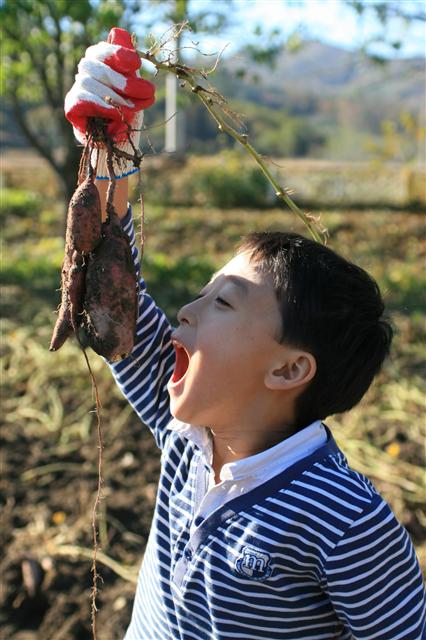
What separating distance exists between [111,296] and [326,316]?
42 cm

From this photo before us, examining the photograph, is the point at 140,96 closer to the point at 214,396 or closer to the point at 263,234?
the point at 263,234

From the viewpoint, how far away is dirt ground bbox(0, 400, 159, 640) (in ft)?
8.32

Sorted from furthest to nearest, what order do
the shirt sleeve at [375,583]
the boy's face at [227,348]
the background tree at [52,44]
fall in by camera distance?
the background tree at [52,44] → the boy's face at [227,348] → the shirt sleeve at [375,583]

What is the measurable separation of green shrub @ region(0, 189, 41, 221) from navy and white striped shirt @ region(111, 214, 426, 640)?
29.2ft

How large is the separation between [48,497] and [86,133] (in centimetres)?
217

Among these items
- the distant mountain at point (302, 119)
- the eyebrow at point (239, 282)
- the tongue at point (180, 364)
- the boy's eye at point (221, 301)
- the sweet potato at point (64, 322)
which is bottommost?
the distant mountain at point (302, 119)

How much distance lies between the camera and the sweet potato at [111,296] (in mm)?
1369

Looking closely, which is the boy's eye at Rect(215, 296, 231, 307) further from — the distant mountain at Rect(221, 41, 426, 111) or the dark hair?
the distant mountain at Rect(221, 41, 426, 111)

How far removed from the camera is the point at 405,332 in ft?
16.5

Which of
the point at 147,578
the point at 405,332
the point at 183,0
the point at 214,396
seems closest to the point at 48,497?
the point at 147,578

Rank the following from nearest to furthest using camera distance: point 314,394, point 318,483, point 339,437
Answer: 1. point 318,483
2. point 314,394
3. point 339,437

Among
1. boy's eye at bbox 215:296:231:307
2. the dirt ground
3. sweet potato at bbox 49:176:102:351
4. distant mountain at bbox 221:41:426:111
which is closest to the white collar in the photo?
boy's eye at bbox 215:296:231:307

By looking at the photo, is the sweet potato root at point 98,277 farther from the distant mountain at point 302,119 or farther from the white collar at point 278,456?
the distant mountain at point 302,119

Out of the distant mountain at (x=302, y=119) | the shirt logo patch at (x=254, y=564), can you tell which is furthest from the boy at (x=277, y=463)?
the distant mountain at (x=302, y=119)
